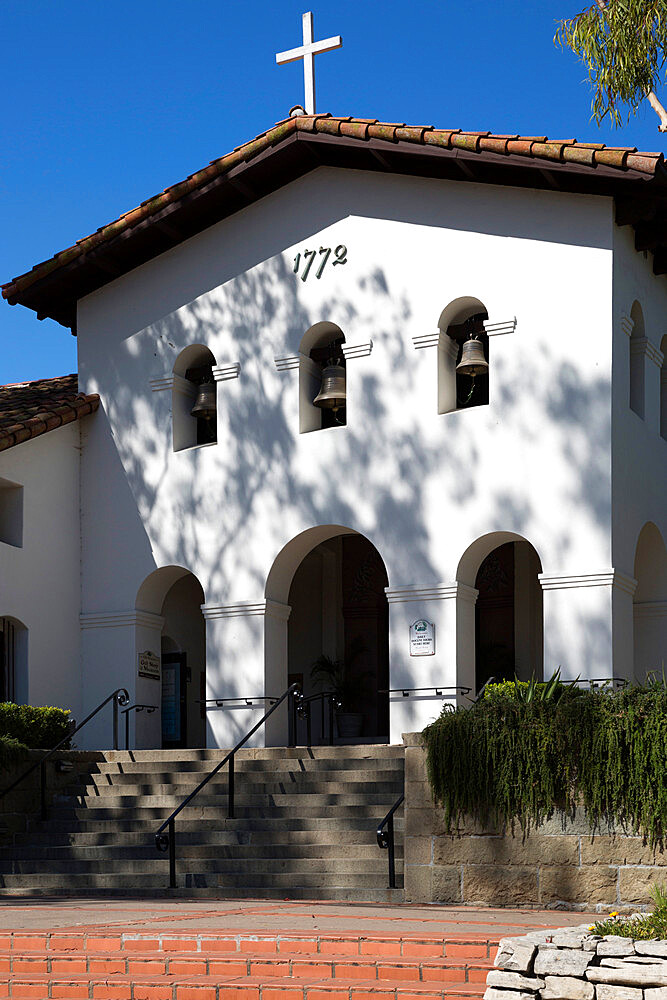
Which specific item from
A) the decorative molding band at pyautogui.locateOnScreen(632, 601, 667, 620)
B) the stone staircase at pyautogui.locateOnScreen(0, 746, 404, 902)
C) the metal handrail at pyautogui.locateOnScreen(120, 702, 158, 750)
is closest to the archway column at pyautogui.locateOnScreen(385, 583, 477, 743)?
the stone staircase at pyautogui.locateOnScreen(0, 746, 404, 902)

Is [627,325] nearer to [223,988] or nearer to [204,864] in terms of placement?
[204,864]

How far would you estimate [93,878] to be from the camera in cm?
1447

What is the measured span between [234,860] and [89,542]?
22.1ft

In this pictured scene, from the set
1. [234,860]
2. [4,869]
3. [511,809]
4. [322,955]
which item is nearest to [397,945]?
[322,955]

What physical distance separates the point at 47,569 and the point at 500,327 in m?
7.00

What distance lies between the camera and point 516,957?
8.07m

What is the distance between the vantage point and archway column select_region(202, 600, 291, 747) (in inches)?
711

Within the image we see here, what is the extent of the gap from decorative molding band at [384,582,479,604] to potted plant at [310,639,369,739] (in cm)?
393

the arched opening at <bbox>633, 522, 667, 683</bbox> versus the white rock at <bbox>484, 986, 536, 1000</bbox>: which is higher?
the arched opening at <bbox>633, 522, 667, 683</bbox>

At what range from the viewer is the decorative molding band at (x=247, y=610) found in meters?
18.2

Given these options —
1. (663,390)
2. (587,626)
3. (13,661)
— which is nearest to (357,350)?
(663,390)

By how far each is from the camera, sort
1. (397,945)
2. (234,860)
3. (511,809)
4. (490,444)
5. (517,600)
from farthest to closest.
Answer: (517,600)
(490,444)
(234,860)
(511,809)
(397,945)

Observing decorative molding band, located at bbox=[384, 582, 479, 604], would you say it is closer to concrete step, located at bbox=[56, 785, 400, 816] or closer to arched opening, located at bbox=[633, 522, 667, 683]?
arched opening, located at bbox=[633, 522, 667, 683]

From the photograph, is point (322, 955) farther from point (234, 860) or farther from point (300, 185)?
point (300, 185)
